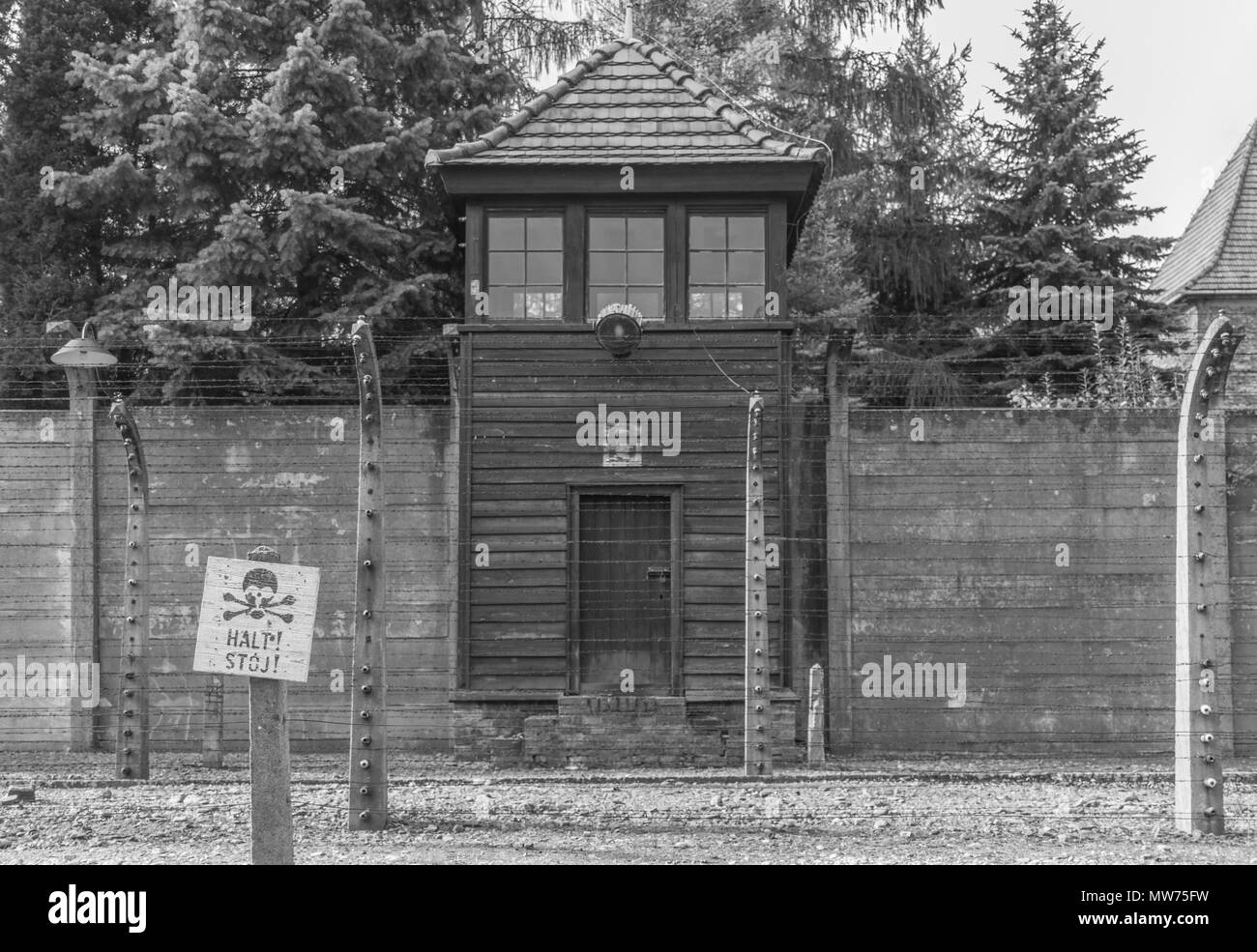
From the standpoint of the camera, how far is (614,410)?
15.1 meters

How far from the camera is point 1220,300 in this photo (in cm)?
2695

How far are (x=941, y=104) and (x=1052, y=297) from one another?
4.77 metres

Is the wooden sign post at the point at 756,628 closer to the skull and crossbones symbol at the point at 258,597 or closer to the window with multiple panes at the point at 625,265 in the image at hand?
the window with multiple panes at the point at 625,265

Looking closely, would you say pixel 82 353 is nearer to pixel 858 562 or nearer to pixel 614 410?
pixel 614 410

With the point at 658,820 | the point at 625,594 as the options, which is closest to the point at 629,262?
the point at 625,594

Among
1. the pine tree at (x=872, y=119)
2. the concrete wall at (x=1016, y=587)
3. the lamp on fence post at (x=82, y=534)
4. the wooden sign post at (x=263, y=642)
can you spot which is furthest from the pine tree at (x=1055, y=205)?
the wooden sign post at (x=263, y=642)

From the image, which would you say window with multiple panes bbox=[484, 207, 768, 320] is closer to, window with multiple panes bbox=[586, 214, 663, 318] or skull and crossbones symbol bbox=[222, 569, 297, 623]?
window with multiple panes bbox=[586, 214, 663, 318]

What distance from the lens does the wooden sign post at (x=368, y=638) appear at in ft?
32.0

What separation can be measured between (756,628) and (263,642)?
5.86 meters

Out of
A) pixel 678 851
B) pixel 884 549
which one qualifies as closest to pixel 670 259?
pixel 884 549

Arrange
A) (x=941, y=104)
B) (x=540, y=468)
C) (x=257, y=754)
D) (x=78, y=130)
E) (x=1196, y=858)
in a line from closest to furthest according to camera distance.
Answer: (x=257, y=754) < (x=1196, y=858) < (x=540, y=468) < (x=78, y=130) < (x=941, y=104)

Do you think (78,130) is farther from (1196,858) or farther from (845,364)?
Result: (1196,858)

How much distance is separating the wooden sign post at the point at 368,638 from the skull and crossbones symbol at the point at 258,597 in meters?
2.21

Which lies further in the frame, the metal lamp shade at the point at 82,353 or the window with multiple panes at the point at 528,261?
the window with multiple panes at the point at 528,261
